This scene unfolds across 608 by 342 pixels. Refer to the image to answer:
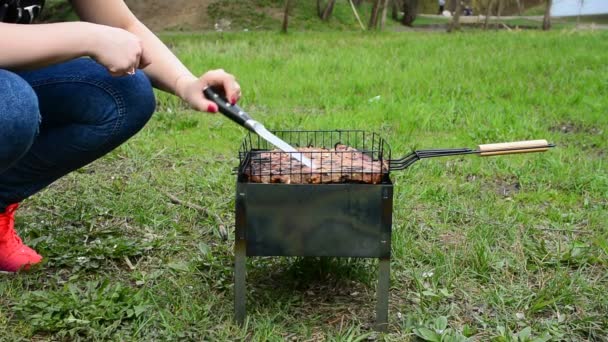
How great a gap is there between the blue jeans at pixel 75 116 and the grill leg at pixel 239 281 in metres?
0.62

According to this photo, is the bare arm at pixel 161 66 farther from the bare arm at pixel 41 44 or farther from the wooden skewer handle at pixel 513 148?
the wooden skewer handle at pixel 513 148

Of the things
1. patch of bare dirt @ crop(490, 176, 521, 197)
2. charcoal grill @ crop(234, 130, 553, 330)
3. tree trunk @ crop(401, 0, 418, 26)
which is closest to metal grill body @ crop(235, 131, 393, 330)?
charcoal grill @ crop(234, 130, 553, 330)

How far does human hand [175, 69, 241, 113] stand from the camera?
1.81 m

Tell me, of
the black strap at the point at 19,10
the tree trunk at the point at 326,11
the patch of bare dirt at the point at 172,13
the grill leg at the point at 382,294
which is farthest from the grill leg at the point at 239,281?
the tree trunk at the point at 326,11

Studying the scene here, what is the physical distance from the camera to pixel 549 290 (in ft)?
6.75

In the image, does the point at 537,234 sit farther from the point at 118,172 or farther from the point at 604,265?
the point at 118,172

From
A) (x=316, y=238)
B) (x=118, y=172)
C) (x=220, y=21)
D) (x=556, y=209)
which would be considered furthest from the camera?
(x=220, y=21)

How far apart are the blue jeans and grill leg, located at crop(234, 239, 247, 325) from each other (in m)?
0.62

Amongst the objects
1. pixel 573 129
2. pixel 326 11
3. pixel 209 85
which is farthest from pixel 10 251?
pixel 326 11

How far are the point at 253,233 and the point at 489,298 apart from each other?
0.78 meters

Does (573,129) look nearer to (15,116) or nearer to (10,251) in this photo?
(10,251)

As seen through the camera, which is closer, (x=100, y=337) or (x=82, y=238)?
(x=100, y=337)

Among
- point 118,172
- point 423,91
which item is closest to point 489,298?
point 118,172

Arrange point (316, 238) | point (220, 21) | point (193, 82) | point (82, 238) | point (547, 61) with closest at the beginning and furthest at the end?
point (316, 238), point (193, 82), point (82, 238), point (547, 61), point (220, 21)
